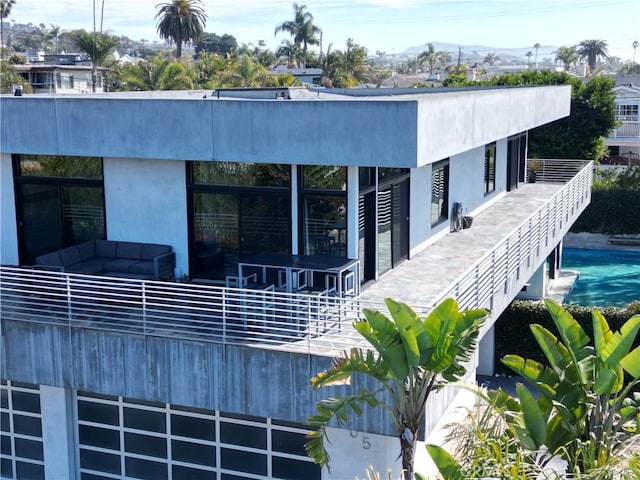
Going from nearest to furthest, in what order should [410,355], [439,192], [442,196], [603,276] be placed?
[410,355]
[439,192]
[442,196]
[603,276]

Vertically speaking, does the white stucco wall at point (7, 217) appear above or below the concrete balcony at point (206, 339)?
above

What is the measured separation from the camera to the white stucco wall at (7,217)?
18094mm

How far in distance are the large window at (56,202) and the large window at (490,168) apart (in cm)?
1263

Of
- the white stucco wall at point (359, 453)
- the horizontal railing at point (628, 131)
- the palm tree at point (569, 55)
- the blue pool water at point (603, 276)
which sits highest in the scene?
the palm tree at point (569, 55)

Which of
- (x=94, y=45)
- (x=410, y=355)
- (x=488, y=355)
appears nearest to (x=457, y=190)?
(x=488, y=355)

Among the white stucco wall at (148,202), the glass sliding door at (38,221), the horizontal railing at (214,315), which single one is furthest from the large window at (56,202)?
the horizontal railing at (214,315)

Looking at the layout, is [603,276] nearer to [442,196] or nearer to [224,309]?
[442,196]

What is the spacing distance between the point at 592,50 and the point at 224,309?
169 m

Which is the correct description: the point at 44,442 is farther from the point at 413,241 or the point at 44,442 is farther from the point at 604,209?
the point at 604,209

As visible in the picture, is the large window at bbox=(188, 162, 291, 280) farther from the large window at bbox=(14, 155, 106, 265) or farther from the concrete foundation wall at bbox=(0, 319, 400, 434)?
the concrete foundation wall at bbox=(0, 319, 400, 434)

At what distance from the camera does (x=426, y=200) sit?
65.8 feet

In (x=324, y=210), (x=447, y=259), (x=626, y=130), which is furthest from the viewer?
(x=626, y=130)

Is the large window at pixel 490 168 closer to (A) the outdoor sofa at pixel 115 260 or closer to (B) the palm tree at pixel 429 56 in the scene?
(A) the outdoor sofa at pixel 115 260

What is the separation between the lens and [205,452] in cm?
1466
